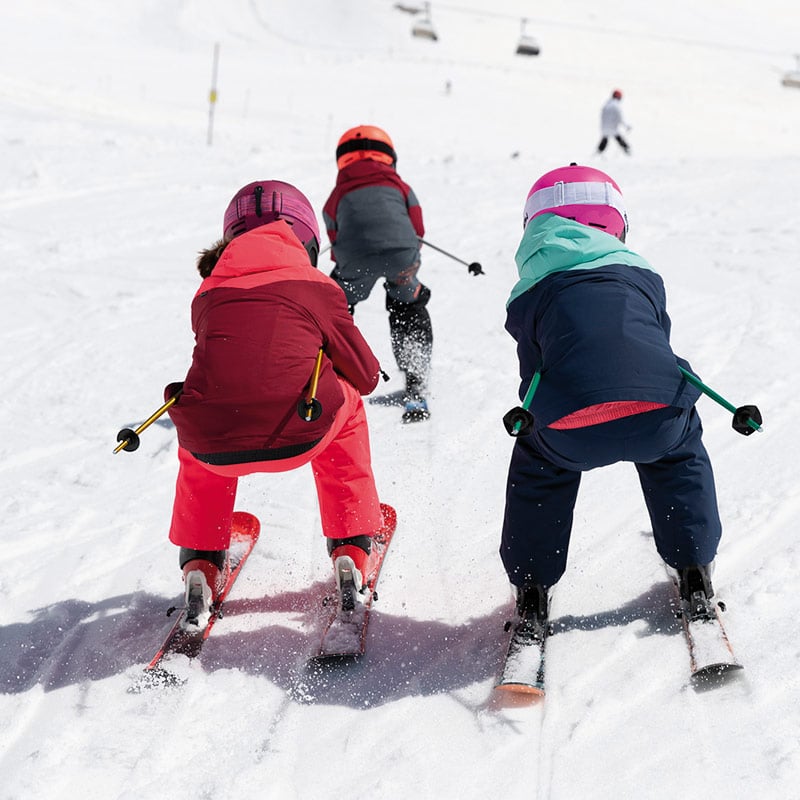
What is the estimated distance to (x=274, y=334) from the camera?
265 cm

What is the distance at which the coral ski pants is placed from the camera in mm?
2934

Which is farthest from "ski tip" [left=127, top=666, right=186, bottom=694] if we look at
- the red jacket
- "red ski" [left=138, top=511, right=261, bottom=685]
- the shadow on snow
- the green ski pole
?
the green ski pole

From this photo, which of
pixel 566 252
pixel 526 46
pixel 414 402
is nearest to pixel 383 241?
pixel 414 402

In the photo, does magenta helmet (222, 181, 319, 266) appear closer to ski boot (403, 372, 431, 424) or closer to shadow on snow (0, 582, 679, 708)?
shadow on snow (0, 582, 679, 708)

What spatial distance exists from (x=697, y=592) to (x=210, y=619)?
1.61m

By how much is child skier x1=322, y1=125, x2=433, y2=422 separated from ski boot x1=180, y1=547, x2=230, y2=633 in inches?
77.4

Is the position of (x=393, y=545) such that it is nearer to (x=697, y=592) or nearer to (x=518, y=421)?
(x=697, y=592)

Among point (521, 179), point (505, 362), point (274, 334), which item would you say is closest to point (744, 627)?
point (274, 334)

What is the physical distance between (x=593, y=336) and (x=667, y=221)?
6.82 meters

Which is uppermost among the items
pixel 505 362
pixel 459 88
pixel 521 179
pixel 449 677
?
pixel 449 677

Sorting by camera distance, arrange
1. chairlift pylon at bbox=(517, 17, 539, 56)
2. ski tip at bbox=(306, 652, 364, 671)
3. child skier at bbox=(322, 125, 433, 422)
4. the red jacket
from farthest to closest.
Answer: chairlift pylon at bbox=(517, 17, 539, 56) < child skier at bbox=(322, 125, 433, 422) < ski tip at bbox=(306, 652, 364, 671) < the red jacket

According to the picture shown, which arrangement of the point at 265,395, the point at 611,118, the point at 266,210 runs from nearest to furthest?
the point at 265,395 → the point at 266,210 → the point at 611,118

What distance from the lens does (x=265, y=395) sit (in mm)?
2605

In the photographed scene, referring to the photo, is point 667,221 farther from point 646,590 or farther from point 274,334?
point 274,334
